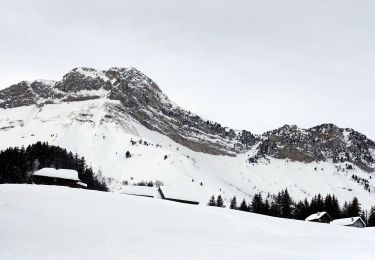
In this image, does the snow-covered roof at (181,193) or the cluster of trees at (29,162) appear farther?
the cluster of trees at (29,162)

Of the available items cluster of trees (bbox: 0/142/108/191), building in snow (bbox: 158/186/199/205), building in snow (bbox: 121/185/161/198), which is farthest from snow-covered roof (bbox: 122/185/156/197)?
cluster of trees (bbox: 0/142/108/191)

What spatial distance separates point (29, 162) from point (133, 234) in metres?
107

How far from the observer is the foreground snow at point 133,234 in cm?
2214

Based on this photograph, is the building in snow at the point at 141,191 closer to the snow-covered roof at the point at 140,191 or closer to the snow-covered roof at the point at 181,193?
the snow-covered roof at the point at 140,191

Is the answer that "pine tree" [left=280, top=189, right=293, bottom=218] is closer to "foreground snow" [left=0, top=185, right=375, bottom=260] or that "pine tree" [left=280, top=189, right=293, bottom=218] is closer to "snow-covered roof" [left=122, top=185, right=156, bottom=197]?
"snow-covered roof" [left=122, top=185, right=156, bottom=197]

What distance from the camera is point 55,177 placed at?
9762 centimetres

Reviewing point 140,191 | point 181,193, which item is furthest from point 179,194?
point 140,191

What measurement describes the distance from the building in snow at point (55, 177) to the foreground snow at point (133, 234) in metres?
55.7

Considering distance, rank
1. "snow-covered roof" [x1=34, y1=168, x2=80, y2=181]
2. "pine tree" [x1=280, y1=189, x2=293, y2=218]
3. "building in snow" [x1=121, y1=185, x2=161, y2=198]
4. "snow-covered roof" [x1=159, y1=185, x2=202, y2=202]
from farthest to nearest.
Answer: "pine tree" [x1=280, y1=189, x2=293, y2=218]
"building in snow" [x1=121, y1=185, x2=161, y2=198]
"snow-covered roof" [x1=159, y1=185, x2=202, y2=202]
"snow-covered roof" [x1=34, y1=168, x2=80, y2=181]

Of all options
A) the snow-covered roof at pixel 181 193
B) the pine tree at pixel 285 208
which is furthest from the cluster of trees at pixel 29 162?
the pine tree at pixel 285 208

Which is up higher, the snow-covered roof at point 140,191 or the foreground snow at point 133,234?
the snow-covered roof at point 140,191

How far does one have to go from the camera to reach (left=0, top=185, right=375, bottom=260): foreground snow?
22141 mm

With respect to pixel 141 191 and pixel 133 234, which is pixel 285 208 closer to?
pixel 141 191

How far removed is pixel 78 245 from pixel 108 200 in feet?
76.7
